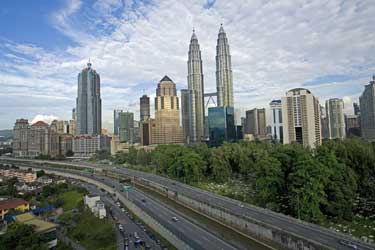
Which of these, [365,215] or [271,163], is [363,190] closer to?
→ [365,215]

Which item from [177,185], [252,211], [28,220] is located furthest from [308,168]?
[28,220]

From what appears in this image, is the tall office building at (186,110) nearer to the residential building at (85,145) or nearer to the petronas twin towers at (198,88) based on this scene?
the petronas twin towers at (198,88)

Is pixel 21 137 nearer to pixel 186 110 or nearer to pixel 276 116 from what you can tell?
pixel 186 110

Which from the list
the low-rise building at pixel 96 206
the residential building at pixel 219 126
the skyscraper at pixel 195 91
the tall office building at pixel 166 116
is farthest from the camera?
the skyscraper at pixel 195 91

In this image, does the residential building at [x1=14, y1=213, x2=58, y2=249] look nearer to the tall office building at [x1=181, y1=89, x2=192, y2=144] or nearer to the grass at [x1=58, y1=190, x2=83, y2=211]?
the grass at [x1=58, y1=190, x2=83, y2=211]

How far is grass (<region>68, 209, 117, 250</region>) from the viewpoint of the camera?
22.6 m

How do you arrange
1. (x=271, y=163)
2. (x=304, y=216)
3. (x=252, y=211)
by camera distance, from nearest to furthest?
(x=304, y=216) → (x=252, y=211) → (x=271, y=163)

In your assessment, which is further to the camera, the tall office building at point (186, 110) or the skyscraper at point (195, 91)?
the tall office building at point (186, 110)

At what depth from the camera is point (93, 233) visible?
79.5 feet

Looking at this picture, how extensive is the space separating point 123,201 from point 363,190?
95.0ft

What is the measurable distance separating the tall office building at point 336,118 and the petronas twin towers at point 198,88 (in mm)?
50879

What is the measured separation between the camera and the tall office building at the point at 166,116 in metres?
119

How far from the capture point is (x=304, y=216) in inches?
992

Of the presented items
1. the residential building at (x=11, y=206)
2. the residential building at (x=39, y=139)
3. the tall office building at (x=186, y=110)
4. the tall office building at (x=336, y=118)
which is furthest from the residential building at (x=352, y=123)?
the residential building at (x=39, y=139)
